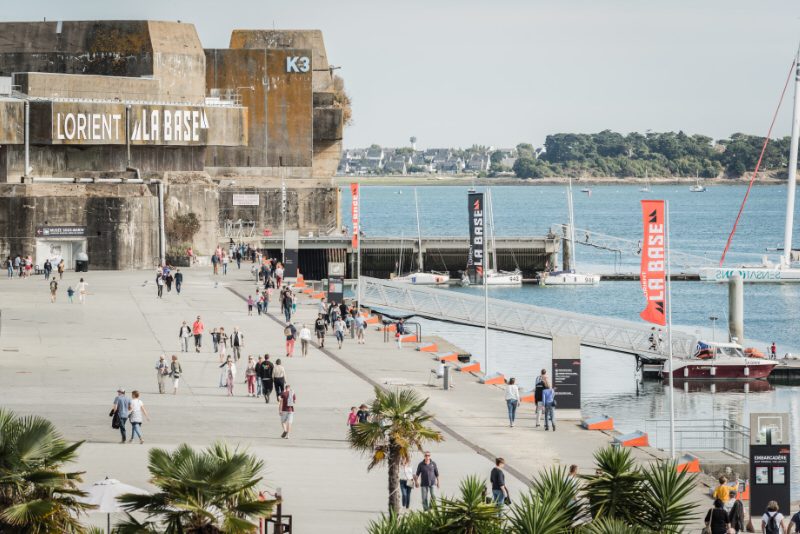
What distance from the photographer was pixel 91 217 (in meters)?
67.0

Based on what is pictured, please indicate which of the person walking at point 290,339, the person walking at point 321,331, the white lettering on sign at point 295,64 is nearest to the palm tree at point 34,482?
the person walking at point 290,339

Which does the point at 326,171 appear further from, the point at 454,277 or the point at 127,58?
the point at 127,58

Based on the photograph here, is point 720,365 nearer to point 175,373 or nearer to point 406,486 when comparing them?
point 175,373

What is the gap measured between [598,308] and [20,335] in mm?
50066

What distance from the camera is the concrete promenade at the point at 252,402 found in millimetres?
26875

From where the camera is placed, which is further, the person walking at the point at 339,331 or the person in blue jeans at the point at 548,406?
the person walking at the point at 339,331

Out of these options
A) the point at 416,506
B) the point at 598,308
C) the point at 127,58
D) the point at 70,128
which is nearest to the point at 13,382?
the point at 416,506

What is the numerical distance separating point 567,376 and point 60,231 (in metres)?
36.6

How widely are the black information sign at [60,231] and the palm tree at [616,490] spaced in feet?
171

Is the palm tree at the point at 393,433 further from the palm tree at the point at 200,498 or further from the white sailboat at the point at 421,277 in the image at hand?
the white sailboat at the point at 421,277

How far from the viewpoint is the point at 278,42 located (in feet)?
325

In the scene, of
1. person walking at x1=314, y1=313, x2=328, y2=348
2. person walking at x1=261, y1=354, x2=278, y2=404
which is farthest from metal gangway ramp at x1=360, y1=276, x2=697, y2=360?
person walking at x1=261, y1=354, x2=278, y2=404

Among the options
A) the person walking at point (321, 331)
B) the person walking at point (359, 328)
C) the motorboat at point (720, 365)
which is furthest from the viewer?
the motorboat at point (720, 365)

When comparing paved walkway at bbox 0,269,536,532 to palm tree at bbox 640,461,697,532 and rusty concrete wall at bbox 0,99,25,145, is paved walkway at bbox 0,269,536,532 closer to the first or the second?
palm tree at bbox 640,461,697,532
